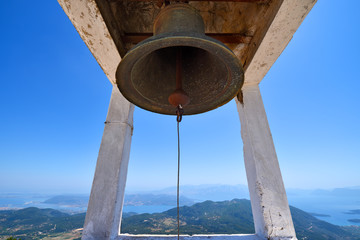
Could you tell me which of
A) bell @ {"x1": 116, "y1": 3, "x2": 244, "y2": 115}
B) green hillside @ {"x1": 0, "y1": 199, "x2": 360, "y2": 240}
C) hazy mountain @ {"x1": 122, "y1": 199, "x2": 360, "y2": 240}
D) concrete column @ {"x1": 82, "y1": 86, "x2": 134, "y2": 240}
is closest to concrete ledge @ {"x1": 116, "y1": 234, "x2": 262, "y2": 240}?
concrete column @ {"x1": 82, "y1": 86, "x2": 134, "y2": 240}

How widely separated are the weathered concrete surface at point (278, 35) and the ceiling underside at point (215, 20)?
0.06 meters

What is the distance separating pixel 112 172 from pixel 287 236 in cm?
157

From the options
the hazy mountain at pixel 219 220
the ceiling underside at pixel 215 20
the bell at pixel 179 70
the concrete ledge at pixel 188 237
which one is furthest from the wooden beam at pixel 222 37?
the hazy mountain at pixel 219 220

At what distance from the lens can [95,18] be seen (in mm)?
1417

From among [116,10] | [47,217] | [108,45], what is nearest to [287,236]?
[108,45]

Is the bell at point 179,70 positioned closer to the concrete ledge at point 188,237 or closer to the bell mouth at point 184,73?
the bell mouth at point 184,73

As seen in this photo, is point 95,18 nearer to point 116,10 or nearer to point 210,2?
point 116,10

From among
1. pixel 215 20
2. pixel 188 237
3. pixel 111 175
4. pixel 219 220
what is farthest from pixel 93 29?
pixel 219 220

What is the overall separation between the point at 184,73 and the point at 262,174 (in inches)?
45.5

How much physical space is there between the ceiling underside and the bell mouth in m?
0.46

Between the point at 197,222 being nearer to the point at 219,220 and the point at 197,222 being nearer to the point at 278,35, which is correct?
the point at 219,220

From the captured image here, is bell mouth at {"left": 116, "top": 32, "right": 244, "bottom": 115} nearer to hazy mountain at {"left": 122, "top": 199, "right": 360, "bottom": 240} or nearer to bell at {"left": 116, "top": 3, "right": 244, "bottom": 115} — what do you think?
bell at {"left": 116, "top": 3, "right": 244, "bottom": 115}

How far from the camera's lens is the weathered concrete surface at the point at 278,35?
52.7 inches

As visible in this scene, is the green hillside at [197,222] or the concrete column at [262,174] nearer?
the concrete column at [262,174]
